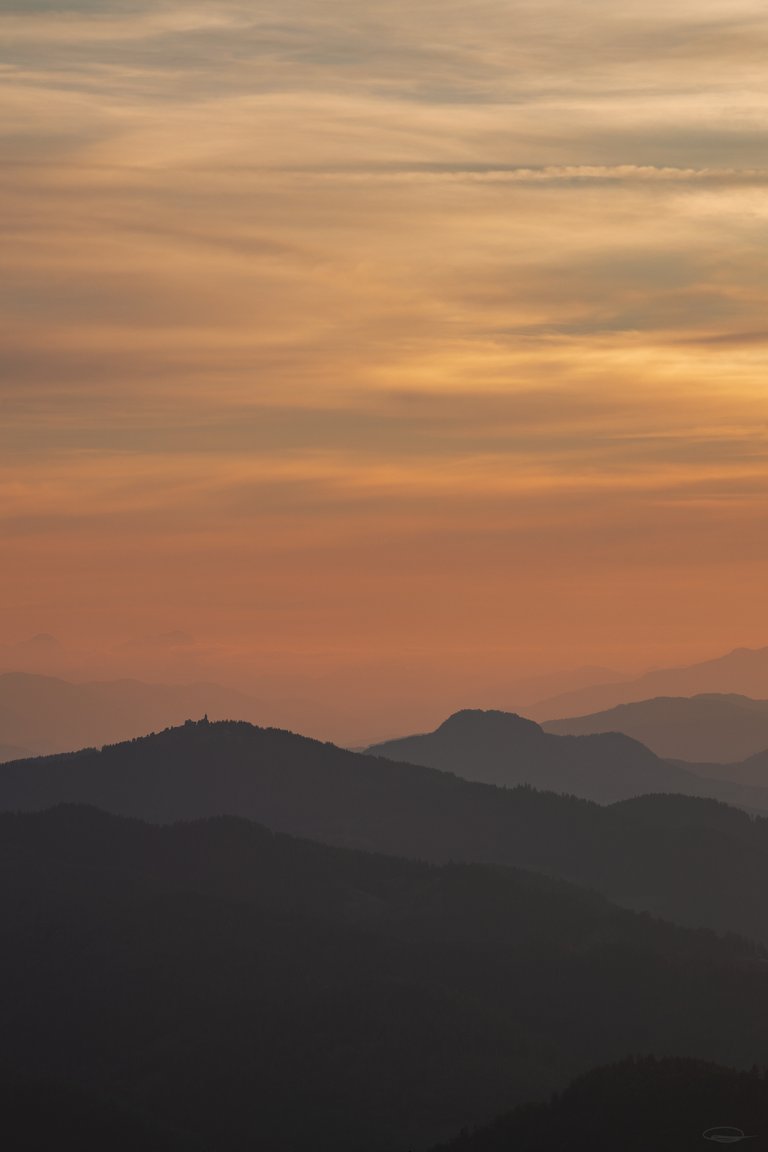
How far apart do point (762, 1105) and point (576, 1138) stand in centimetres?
2061

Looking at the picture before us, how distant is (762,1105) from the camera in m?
197

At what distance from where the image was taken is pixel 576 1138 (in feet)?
655

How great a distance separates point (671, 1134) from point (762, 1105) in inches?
440

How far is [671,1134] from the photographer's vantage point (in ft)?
635

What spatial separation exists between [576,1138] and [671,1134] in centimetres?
1154
